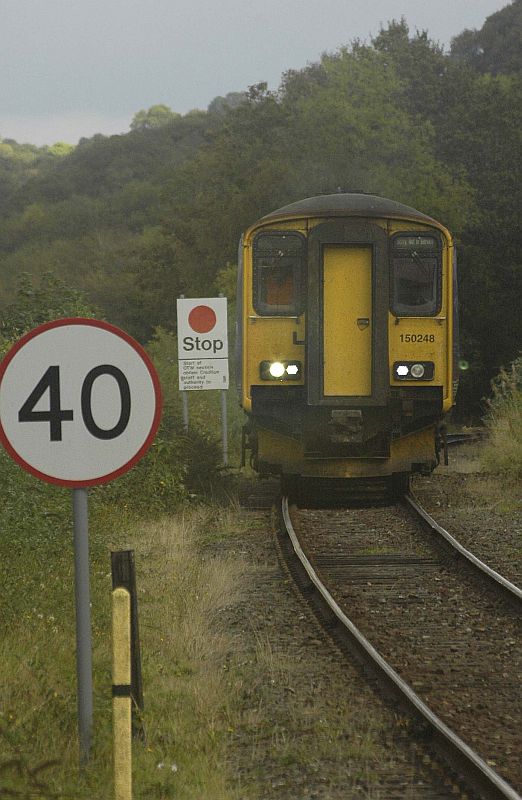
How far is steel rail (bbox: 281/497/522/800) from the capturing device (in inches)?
214

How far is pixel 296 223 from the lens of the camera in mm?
Result: 15844

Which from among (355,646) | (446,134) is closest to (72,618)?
(355,646)

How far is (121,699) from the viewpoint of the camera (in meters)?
5.20

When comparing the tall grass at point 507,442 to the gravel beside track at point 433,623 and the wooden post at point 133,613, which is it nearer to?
the gravel beside track at point 433,623

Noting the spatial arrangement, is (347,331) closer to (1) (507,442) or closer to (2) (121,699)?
(1) (507,442)

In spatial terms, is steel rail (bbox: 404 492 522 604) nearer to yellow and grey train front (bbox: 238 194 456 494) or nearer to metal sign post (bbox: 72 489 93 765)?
yellow and grey train front (bbox: 238 194 456 494)

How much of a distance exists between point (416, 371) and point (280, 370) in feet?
5.39

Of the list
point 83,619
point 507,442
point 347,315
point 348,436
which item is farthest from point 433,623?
point 507,442

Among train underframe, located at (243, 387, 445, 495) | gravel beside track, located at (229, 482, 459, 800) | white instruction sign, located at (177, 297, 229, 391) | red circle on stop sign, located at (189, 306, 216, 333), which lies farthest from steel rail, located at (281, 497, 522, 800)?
red circle on stop sign, located at (189, 306, 216, 333)

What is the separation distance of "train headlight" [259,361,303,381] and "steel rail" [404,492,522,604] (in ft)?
7.23

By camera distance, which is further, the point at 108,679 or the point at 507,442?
the point at 507,442

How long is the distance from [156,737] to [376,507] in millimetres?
10654

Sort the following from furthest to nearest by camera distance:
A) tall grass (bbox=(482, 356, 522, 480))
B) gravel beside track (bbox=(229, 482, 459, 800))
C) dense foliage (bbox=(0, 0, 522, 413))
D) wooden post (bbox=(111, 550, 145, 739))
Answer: dense foliage (bbox=(0, 0, 522, 413)) → tall grass (bbox=(482, 356, 522, 480)) → wooden post (bbox=(111, 550, 145, 739)) → gravel beside track (bbox=(229, 482, 459, 800))

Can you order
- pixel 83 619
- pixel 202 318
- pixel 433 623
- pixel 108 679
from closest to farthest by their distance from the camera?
pixel 83 619
pixel 108 679
pixel 433 623
pixel 202 318
